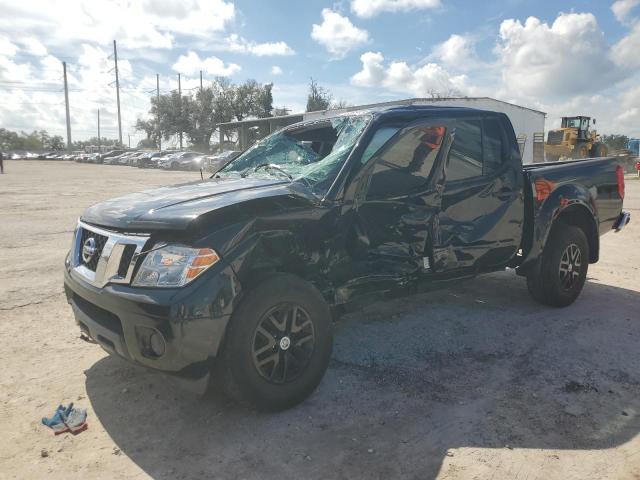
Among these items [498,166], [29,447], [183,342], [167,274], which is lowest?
[29,447]

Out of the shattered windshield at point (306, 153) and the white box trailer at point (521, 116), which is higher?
the white box trailer at point (521, 116)

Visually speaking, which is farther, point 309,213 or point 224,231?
point 309,213

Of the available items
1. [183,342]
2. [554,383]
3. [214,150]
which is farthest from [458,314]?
[214,150]

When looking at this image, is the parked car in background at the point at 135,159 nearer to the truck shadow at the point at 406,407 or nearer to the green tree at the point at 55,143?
the truck shadow at the point at 406,407

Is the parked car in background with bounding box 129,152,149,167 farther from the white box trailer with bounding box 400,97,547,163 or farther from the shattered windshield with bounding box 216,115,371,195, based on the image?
the shattered windshield with bounding box 216,115,371,195

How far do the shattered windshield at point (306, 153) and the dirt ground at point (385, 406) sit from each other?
1430 millimetres

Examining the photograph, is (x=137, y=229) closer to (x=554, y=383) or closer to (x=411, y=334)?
(x=411, y=334)

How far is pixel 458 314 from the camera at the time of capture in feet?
15.5

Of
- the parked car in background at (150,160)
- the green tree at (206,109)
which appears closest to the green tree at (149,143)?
the green tree at (206,109)

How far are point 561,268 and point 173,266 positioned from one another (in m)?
3.78

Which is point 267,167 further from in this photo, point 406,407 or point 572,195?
point 572,195

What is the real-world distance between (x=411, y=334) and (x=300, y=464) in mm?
1945

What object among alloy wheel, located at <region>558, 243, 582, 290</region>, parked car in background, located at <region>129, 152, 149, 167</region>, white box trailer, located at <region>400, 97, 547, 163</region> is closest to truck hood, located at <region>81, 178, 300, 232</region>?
alloy wheel, located at <region>558, 243, 582, 290</region>

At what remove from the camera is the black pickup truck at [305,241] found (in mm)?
2609
